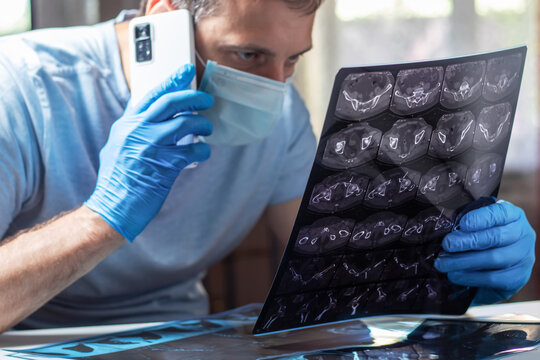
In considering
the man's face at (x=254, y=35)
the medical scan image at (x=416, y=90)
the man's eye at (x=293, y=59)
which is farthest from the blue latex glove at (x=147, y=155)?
→ the medical scan image at (x=416, y=90)

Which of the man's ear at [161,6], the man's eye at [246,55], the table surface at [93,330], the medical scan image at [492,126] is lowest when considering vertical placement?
the table surface at [93,330]

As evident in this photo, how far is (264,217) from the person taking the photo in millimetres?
2385

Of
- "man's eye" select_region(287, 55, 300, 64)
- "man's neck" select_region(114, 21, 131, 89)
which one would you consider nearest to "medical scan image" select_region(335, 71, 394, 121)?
"man's eye" select_region(287, 55, 300, 64)

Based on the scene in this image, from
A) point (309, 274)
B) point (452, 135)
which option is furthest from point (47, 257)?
point (452, 135)

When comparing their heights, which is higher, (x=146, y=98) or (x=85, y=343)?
(x=146, y=98)

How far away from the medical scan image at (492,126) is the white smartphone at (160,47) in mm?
435

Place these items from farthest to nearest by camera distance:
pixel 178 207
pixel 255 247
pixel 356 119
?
pixel 255 247, pixel 178 207, pixel 356 119

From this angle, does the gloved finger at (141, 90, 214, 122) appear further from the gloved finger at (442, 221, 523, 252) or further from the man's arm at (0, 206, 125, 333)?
the gloved finger at (442, 221, 523, 252)

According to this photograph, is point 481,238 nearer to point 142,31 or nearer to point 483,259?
point 483,259

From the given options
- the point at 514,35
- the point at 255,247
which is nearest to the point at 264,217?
the point at 255,247

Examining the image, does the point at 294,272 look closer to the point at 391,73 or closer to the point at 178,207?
the point at 391,73

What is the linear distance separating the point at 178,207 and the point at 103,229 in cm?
34

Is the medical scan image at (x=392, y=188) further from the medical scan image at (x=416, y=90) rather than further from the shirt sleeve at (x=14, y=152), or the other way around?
the shirt sleeve at (x=14, y=152)

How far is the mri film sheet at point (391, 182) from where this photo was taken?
69 cm
